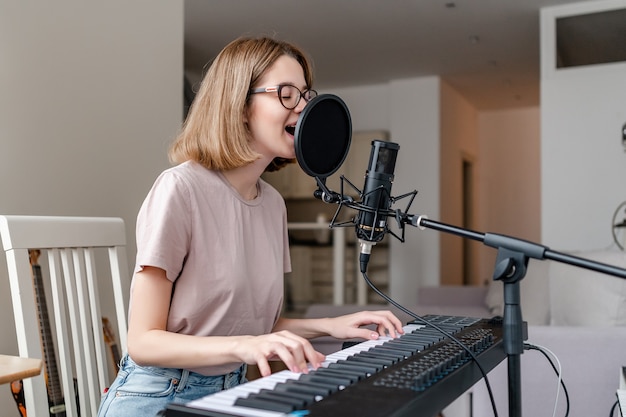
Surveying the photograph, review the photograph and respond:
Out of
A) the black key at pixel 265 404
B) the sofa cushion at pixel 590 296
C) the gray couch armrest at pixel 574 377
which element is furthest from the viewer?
the sofa cushion at pixel 590 296

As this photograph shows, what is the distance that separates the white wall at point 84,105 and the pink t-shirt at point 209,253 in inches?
31.4

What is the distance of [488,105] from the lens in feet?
28.7

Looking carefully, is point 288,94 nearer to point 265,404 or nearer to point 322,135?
point 322,135

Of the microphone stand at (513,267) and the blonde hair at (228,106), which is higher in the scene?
the blonde hair at (228,106)

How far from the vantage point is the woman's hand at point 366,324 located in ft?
3.93

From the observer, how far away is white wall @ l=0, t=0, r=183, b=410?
6.02ft

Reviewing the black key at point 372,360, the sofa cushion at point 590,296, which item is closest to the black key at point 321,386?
the black key at point 372,360

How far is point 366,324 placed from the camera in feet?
4.25

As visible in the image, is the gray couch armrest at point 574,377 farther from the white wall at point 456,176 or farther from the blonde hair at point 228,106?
the white wall at point 456,176

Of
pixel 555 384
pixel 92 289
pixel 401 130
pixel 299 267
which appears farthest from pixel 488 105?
pixel 92 289

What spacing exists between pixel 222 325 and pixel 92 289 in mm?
495

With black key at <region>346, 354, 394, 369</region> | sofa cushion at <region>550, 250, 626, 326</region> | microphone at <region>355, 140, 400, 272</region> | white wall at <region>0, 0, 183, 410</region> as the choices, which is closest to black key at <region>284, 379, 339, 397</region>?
black key at <region>346, 354, 394, 369</region>

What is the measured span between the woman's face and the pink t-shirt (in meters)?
0.14

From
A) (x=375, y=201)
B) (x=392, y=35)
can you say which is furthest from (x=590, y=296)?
(x=392, y=35)
